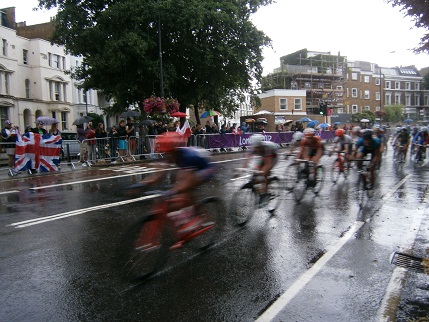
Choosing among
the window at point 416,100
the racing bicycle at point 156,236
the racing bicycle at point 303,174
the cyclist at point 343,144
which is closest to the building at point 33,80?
the cyclist at point 343,144

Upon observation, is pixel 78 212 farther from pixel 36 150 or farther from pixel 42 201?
pixel 36 150

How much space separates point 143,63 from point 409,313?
2294 centimetres

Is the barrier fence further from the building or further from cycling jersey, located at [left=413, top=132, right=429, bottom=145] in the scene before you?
the building

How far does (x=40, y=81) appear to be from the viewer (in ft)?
144

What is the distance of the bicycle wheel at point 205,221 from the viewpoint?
5.35 m

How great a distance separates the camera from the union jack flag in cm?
1423

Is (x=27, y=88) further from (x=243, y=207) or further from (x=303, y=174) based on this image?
(x=243, y=207)

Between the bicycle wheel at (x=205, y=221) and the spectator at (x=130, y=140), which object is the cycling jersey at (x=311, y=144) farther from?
the spectator at (x=130, y=140)

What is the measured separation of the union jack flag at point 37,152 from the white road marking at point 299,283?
12.6m

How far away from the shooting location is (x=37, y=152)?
48.3ft

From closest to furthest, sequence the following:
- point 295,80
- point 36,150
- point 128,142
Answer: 1. point 36,150
2. point 128,142
3. point 295,80

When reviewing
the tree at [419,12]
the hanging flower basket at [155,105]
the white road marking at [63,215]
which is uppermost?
the tree at [419,12]

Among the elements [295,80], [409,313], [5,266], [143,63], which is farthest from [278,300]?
[295,80]

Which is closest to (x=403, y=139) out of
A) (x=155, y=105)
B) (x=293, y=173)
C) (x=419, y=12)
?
(x=419, y=12)
